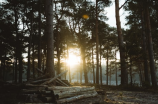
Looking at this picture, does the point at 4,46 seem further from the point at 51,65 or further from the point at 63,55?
the point at 51,65

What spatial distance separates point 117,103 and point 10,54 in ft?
76.9

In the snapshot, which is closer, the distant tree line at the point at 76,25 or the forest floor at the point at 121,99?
the forest floor at the point at 121,99

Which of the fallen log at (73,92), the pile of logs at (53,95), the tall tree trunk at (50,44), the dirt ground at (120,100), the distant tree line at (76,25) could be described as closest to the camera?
the pile of logs at (53,95)

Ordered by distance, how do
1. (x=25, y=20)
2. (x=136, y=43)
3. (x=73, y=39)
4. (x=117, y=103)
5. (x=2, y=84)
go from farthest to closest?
(x=73, y=39) → (x=25, y=20) → (x=136, y=43) → (x=2, y=84) → (x=117, y=103)

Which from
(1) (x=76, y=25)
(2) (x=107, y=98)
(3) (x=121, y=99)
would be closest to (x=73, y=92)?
(2) (x=107, y=98)

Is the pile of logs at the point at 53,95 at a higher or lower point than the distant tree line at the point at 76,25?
lower

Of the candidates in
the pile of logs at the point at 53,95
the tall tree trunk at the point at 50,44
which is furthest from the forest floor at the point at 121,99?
the tall tree trunk at the point at 50,44

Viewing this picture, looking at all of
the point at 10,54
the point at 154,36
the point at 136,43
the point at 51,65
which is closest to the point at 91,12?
the point at 136,43

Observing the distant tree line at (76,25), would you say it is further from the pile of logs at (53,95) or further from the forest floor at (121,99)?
the pile of logs at (53,95)

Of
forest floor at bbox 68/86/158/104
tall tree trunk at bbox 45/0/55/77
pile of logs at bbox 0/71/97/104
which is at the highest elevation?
tall tree trunk at bbox 45/0/55/77

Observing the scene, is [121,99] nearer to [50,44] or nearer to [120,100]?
[120,100]

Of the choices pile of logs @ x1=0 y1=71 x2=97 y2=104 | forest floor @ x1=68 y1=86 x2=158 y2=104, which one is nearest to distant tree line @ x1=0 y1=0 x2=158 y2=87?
forest floor @ x1=68 y1=86 x2=158 y2=104

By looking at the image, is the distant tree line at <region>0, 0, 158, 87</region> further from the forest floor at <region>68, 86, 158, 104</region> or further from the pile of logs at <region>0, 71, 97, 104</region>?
the pile of logs at <region>0, 71, 97, 104</region>

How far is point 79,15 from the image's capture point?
1766cm
